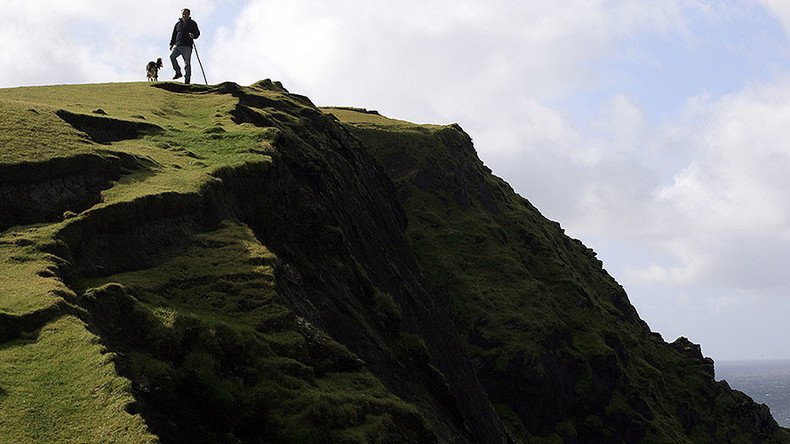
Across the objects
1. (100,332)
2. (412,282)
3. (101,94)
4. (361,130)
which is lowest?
(100,332)

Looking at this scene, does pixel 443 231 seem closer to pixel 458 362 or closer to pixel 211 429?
pixel 458 362

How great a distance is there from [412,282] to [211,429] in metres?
25.7

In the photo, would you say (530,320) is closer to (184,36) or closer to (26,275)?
(184,36)

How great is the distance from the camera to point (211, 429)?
61.9 ft

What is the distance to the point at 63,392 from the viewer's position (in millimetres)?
16375

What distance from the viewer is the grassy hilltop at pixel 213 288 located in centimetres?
1802

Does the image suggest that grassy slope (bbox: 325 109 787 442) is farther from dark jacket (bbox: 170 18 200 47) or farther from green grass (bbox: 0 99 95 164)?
green grass (bbox: 0 99 95 164)

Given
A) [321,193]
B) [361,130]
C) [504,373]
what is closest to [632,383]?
[504,373]

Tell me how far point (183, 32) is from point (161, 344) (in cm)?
3318

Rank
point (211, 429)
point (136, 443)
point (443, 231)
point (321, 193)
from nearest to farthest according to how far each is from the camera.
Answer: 1. point (136, 443)
2. point (211, 429)
3. point (321, 193)
4. point (443, 231)

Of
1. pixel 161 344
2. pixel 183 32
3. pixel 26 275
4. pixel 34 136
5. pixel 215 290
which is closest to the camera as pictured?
pixel 161 344

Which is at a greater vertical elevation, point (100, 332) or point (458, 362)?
point (458, 362)

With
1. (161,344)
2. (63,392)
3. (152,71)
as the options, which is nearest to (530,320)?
(152,71)

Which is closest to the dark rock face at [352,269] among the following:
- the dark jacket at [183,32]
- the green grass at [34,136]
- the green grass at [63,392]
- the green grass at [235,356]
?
the green grass at [235,356]
